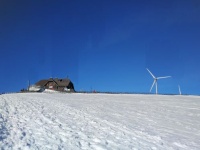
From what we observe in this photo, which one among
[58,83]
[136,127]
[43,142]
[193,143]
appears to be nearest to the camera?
[43,142]

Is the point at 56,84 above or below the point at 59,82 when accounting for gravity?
below

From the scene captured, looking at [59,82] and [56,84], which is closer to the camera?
[56,84]

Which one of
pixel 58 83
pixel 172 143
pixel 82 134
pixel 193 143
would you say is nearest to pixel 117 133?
pixel 82 134

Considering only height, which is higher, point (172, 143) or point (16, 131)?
point (16, 131)

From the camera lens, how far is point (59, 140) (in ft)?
22.5

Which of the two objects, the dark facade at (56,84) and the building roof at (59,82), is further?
the building roof at (59,82)

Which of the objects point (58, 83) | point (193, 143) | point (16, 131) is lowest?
point (193, 143)

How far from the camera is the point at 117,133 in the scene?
848 centimetres

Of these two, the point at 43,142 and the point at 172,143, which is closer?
the point at 43,142

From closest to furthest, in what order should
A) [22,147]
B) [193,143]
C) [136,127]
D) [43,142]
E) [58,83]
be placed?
[22,147]
[43,142]
[193,143]
[136,127]
[58,83]

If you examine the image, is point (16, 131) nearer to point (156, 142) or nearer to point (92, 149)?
point (92, 149)

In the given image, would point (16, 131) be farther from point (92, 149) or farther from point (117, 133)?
point (117, 133)

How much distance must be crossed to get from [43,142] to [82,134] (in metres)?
1.80

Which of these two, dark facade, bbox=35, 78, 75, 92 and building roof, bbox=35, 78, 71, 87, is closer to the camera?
dark facade, bbox=35, 78, 75, 92
